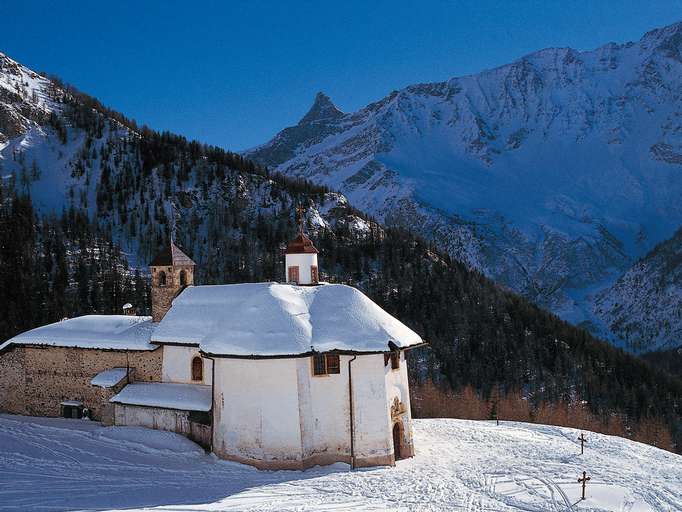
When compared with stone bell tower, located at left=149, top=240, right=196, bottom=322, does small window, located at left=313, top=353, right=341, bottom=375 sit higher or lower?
lower

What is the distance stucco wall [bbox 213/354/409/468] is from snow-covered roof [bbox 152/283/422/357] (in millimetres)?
771

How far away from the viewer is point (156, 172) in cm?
14962

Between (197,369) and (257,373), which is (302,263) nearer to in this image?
(197,369)

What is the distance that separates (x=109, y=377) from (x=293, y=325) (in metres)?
13.8

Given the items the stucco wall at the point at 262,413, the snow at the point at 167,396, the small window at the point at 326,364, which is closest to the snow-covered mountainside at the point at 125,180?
the snow at the point at 167,396

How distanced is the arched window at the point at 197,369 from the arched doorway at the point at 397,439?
38.8ft

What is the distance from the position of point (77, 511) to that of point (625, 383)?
102128 mm

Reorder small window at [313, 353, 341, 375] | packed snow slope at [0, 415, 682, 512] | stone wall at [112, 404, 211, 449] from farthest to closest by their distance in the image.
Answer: stone wall at [112, 404, 211, 449]
small window at [313, 353, 341, 375]
packed snow slope at [0, 415, 682, 512]

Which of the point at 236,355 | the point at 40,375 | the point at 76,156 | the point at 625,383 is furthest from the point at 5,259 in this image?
the point at 625,383

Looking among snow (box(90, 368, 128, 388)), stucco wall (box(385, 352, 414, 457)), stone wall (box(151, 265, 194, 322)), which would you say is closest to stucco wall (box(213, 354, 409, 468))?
stucco wall (box(385, 352, 414, 457))

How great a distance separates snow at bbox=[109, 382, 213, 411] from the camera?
34344 mm

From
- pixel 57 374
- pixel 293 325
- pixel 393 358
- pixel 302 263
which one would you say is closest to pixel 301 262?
pixel 302 263

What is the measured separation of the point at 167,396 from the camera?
3569 centimetres

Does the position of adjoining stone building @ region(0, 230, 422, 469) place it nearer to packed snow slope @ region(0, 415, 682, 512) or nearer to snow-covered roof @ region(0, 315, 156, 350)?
snow-covered roof @ region(0, 315, 156, 350)
